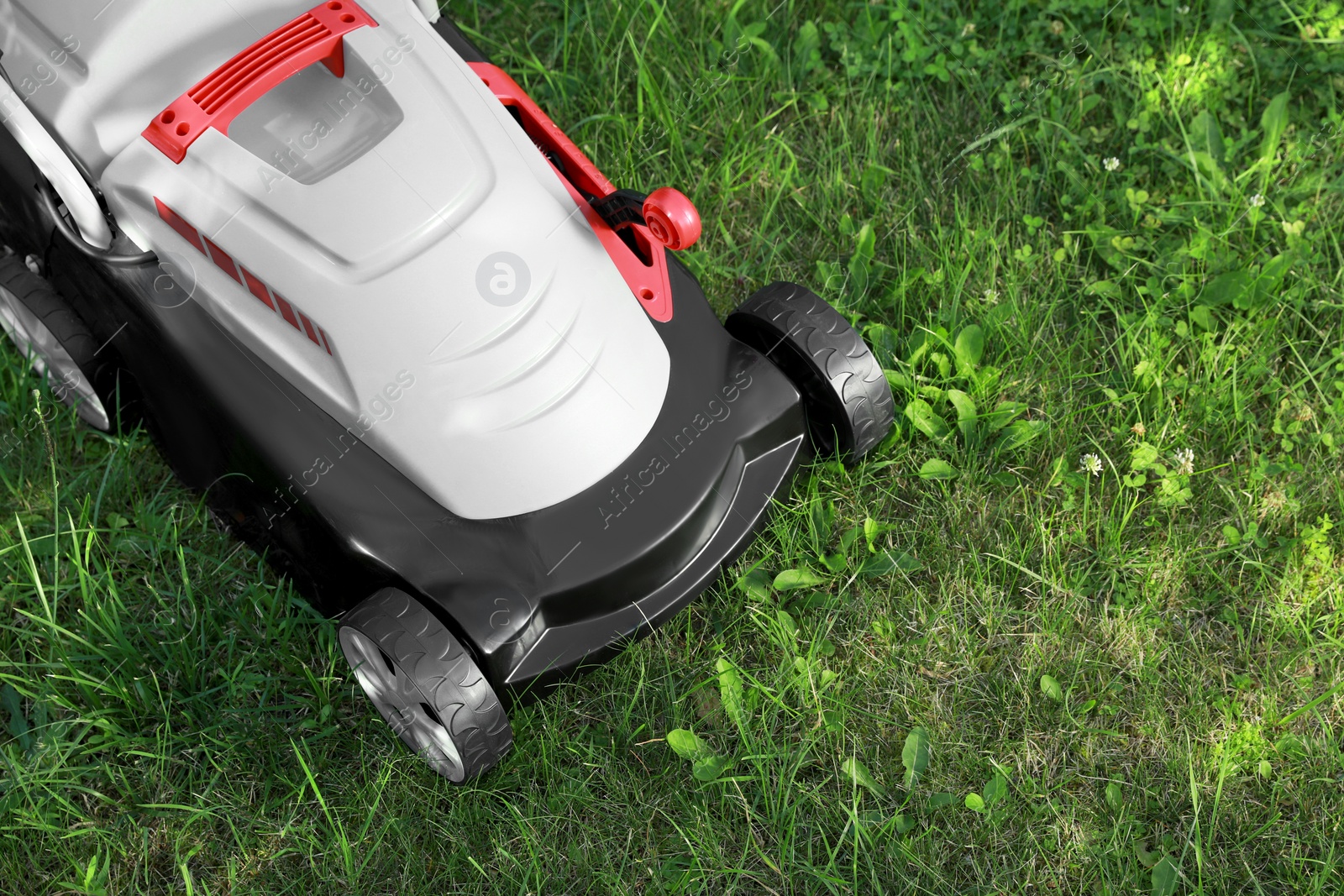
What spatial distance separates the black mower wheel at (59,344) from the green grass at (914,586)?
6 cm

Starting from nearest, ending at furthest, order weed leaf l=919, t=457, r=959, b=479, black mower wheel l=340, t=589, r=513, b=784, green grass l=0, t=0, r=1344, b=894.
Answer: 1. black mower wheel l=340, t=589, r=513, b=784
2. green grass l=0, t=0, r=1344, b=894
3. weed leaf l=919, t=457, r=959, b=479

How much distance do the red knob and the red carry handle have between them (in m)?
0.57

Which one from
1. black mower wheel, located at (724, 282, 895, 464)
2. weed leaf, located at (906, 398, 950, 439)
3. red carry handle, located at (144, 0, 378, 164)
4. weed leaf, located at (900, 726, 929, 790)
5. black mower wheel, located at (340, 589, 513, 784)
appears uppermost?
red carry handle, located at (144, 0, 378, 164)

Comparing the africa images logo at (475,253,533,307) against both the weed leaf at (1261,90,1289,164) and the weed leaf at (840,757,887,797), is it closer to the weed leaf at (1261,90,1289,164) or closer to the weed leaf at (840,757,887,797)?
the weed leaf at (840,757,887,797)

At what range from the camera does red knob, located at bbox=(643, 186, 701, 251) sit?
1807 millimetres

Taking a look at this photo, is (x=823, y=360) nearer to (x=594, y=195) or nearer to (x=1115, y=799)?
(x=594, y=195)

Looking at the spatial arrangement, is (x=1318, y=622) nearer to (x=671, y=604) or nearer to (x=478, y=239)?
(x=671, y=604)

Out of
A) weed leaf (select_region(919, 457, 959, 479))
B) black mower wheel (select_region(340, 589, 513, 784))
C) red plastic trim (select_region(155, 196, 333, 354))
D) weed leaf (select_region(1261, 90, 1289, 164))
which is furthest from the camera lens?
weed leaf (select_region(1261, 90, 1289, 164))

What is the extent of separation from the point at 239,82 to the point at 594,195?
63cm

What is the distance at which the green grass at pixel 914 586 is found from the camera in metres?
1.92

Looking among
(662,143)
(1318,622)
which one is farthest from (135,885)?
(1318,622)

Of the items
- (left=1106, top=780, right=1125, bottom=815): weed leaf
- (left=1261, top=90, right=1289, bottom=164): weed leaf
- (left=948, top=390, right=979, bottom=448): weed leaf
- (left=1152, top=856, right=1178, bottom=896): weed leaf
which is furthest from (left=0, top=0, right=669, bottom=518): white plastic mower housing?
(left=1261, top=90, right=1289, bottom=164): weed leaf

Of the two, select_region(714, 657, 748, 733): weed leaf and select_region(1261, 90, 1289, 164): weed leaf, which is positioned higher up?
select_region(714, 657, 748, 733): weed leaf

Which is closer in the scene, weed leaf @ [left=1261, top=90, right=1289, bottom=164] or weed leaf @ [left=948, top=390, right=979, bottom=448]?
weed leaf @ [left=948, top=390, right=979, bottom=448]
